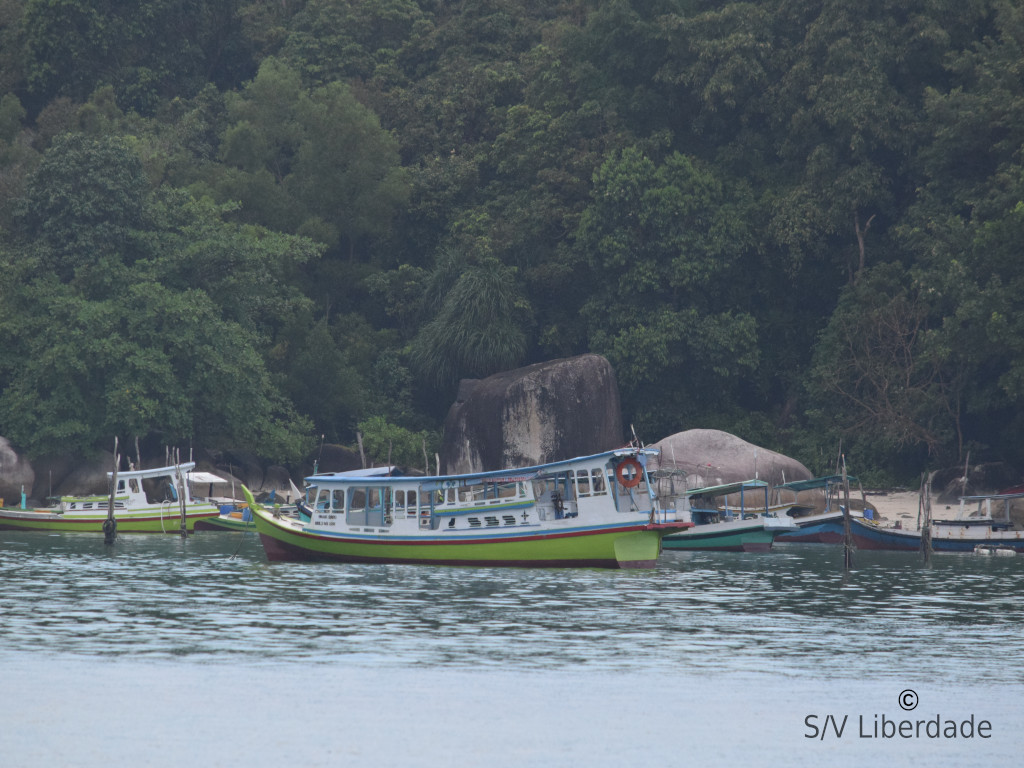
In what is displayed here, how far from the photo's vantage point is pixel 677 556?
171ft

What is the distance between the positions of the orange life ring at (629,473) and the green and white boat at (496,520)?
3 cm

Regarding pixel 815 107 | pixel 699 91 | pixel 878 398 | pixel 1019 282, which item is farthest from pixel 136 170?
pixel 1019 282

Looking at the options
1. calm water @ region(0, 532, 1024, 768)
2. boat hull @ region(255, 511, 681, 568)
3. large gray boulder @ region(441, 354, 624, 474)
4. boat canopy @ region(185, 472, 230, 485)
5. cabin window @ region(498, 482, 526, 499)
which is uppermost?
large gray boulder @ region(441, 354, 624, 474)

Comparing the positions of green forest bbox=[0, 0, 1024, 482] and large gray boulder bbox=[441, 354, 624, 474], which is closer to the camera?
green forest bbox=[0, 0, 1024, 482]

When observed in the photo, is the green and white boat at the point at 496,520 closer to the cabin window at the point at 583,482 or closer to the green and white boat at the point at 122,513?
the cabin window at the point at 583,482

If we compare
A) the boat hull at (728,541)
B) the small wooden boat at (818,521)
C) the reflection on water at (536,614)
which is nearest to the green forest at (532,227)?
the small wooden boat at (818,521)

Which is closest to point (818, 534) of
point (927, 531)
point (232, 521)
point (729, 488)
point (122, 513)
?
point (729, 488)

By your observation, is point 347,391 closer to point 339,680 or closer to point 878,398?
point 878,398

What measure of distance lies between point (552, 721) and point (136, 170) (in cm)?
5545

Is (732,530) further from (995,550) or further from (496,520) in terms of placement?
(496,520)

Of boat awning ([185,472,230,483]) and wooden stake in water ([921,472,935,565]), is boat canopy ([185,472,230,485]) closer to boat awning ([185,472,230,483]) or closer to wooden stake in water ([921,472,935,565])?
boat awning ([185,472,230,483])

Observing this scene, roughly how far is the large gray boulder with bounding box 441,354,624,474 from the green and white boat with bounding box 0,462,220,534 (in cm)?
1432

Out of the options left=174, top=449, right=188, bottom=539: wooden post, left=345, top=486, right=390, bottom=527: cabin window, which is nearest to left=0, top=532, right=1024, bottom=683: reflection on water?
left=345, top=486, right=390, bottom=527: cabin window

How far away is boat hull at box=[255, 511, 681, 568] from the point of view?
43656mm
